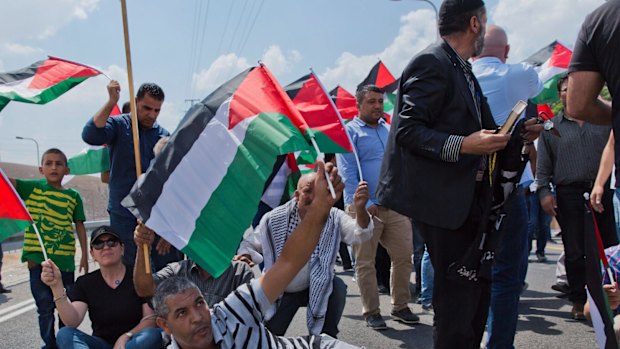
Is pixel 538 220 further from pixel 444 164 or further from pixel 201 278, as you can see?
pixel 444 164

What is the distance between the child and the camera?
4898 mm

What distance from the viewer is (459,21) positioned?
9.41ft

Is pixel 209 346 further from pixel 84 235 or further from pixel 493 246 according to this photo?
pixel 84 235

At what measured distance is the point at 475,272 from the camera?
2.72 meters

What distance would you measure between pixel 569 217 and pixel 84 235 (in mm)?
4062

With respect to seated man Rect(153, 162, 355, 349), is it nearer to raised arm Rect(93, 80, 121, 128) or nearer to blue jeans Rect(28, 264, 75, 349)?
raised arm Rect(93, 80, 121, 128)

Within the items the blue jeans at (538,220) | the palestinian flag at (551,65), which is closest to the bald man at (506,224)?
the palestinian flag at (551,65)

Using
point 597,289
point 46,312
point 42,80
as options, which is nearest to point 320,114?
point 42,80

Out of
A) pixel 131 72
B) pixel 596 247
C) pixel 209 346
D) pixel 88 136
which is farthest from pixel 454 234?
pixel 88 136

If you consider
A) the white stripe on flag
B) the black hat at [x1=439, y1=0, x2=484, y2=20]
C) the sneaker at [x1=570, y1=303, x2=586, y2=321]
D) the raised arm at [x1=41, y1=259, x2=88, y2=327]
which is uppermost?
the black hat at [x1=439, y1=0, x2=484, y2=20]

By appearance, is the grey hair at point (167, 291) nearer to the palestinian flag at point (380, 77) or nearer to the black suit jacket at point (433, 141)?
the black suit jacket at point (433, 141)

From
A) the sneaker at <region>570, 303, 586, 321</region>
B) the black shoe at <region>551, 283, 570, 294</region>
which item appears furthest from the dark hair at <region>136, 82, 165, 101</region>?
the black shoe at <region>551, 283, 570, 294</region>

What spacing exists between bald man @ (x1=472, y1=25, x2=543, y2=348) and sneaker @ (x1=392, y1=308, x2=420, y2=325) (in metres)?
1.81

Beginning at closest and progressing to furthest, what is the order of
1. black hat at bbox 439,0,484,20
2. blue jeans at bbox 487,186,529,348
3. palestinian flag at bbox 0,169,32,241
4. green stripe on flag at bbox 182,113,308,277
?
black hat at bbox 439,0,484,20 → green stripe on flag at bbox 182,113,308,277 → blue jeans at bbox 487,186,529,348 → palestinian flag at bbox 0,169,32,241
